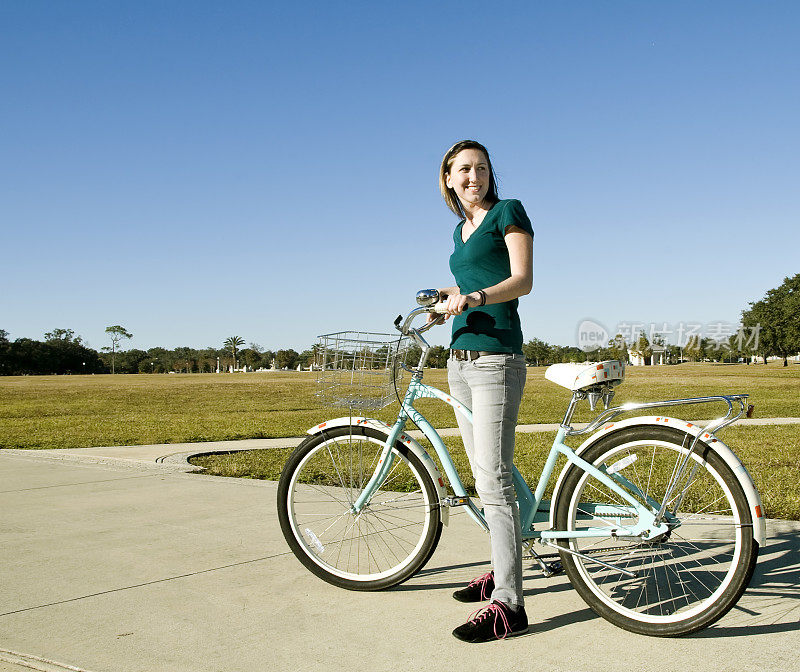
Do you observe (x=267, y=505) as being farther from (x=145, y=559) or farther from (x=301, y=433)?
(x=301, y=433)

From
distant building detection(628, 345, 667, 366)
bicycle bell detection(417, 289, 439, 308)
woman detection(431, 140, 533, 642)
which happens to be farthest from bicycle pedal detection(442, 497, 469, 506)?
distant building detection(628, 345, 667, 366)

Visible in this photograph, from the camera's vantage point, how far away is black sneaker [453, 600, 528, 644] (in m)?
2.98

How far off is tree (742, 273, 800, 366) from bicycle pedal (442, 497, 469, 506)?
6818 cm

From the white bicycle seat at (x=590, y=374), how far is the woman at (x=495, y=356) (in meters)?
0.25

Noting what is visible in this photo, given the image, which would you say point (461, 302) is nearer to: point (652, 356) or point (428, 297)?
point (428, 297)

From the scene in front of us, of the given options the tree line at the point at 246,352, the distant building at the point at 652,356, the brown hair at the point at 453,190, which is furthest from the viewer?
the tree line at the point at 246,352

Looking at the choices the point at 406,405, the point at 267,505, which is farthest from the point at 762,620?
the point at 267,505

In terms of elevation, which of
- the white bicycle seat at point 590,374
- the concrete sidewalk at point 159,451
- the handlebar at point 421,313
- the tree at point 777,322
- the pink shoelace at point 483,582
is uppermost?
the tree at point 777,322

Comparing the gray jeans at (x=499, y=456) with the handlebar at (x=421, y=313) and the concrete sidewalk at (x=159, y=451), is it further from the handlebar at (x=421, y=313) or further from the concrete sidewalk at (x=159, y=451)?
the concrete sidewalk at (x=159, y=451)

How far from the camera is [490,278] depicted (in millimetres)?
3193

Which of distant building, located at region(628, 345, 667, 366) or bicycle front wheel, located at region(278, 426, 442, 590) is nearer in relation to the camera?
bicycle front wheel, located at region(278, 426, 442, 590)

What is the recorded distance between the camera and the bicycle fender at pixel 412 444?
354 cm

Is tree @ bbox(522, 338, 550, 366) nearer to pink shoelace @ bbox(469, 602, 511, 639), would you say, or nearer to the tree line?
the tree line

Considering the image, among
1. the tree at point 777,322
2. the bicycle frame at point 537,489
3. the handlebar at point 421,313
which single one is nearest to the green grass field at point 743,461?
the bicycle frame at point 537,489
